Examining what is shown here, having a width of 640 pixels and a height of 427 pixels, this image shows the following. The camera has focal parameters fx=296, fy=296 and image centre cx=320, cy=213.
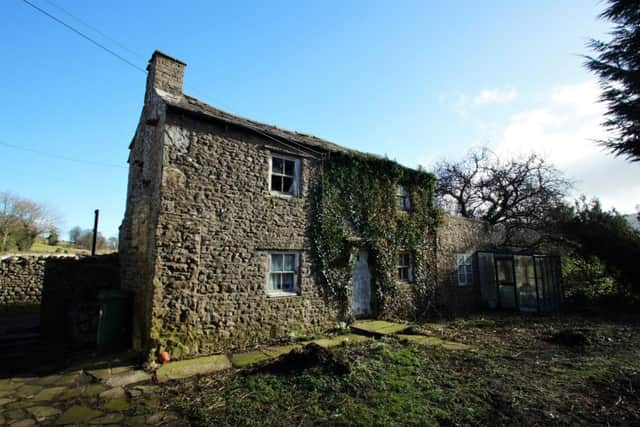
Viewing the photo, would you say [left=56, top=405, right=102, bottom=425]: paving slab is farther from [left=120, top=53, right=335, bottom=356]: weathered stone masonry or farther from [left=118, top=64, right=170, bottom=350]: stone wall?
[left=118, top=64, right=170, bottom=350]: stone wall

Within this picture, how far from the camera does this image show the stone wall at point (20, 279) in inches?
514

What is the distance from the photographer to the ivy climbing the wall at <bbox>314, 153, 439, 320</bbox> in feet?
32.0

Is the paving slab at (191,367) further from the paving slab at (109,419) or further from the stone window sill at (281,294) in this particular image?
the stone window sill at (281,294)

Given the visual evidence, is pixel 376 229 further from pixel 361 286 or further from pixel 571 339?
pixel 571 339

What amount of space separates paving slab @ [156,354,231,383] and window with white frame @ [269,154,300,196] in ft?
15.5

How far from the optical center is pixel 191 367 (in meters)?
6.22

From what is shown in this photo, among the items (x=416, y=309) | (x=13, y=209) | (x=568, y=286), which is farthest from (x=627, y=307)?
(x=13, y=209)

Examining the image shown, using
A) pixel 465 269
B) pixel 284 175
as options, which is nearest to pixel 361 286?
pixel 284 175

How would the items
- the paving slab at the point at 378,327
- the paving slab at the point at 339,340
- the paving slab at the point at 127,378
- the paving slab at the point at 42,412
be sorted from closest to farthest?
the paving slab at the point at 42,412 → the paving slab at the point at 127,378 → the paving slab at the point at 339,340 → the paving slab at the point at 378,327

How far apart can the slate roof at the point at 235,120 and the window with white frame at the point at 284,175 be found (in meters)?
0.64

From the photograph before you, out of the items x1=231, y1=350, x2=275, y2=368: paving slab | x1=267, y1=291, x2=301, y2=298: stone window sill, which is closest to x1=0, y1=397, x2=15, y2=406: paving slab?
x1=231, y1=350, x2=275, y2=368: paving slab

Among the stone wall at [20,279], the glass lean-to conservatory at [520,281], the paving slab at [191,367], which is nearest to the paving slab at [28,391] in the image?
the paving slab at [191,367]

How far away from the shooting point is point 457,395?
4.81 m

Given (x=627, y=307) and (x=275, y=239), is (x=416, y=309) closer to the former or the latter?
(x=275, y=239)
